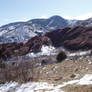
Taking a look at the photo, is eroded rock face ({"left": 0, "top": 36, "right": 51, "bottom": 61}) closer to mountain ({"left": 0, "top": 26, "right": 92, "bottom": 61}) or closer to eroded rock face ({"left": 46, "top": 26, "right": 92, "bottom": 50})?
mountain ({"left": 0, "top": 26, "right": 92, "bottom": 61})

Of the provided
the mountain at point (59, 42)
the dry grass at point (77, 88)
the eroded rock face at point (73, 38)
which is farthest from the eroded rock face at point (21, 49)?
the dry grass at point (77, 88)

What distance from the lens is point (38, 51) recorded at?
4384 centimetres

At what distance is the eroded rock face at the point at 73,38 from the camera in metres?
39.6

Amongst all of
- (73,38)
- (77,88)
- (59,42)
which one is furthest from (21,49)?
(77,88)

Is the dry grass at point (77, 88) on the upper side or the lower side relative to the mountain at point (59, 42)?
upper

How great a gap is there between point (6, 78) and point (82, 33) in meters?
32.3

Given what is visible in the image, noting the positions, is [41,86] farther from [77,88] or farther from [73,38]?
[73,38]

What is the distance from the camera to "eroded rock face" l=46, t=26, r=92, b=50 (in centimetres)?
3957

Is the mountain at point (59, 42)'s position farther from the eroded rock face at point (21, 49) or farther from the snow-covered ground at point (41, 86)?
the snow-covered ground at point (41, 86)

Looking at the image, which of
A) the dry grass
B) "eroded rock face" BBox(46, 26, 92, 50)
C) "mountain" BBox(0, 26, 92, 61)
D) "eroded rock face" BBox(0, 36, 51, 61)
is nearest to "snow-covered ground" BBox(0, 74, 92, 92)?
the dry grass

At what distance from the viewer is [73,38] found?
47.5m

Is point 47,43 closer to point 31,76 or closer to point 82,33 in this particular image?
point 82,33

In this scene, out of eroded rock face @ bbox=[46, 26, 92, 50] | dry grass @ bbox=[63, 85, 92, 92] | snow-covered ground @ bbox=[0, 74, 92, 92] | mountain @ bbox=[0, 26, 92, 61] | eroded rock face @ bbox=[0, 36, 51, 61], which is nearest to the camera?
dry grass @ bbox=[63, 85, 92, 92]

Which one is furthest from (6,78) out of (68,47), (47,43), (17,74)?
(47,43)
